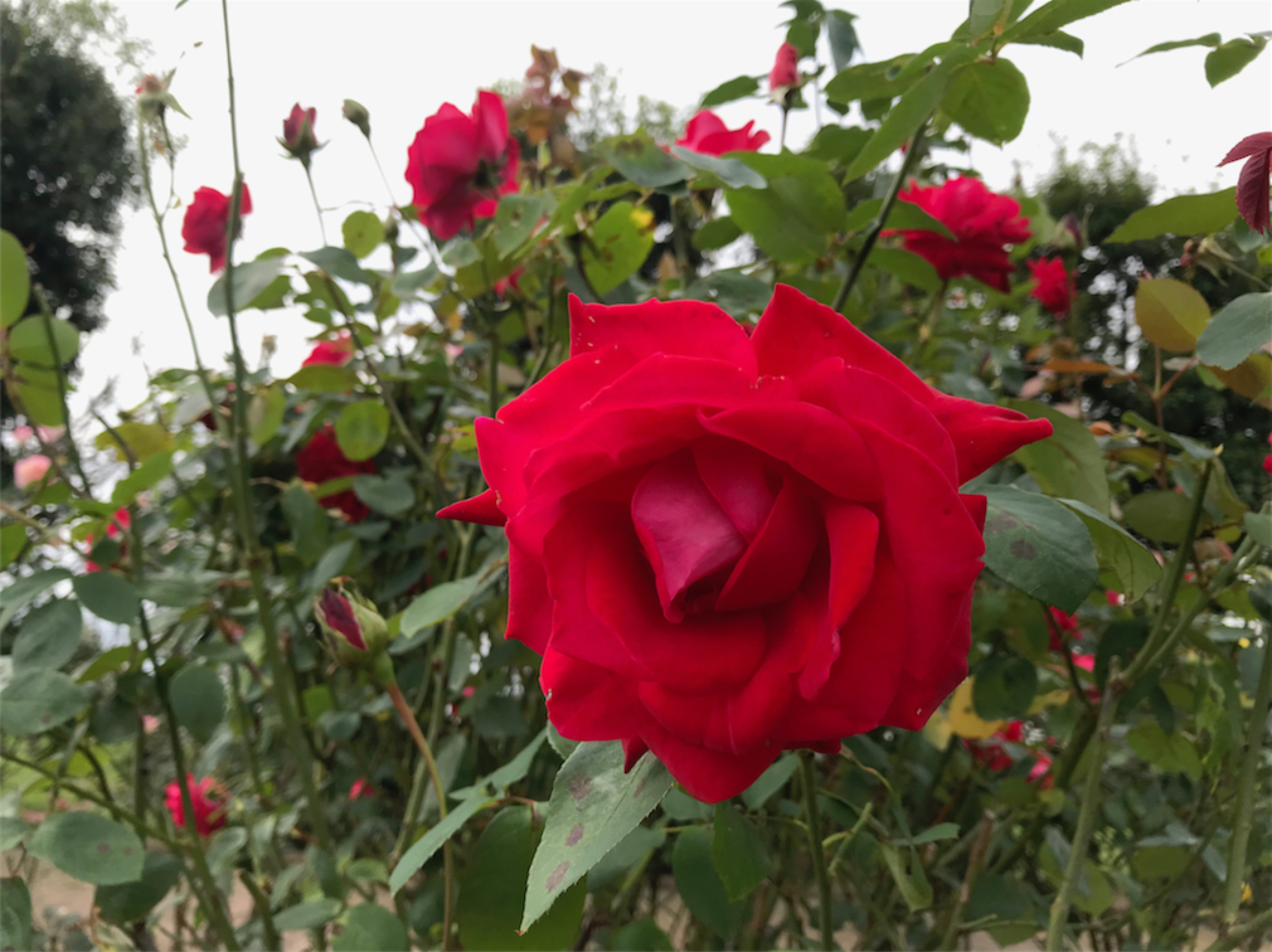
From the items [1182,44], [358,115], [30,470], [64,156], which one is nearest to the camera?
[1182,44]

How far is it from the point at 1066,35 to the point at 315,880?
0.66 m

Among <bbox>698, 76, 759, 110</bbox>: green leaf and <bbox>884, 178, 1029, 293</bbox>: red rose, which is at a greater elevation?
<bbox>698, 76, 759, 110</bbox>: green leaf

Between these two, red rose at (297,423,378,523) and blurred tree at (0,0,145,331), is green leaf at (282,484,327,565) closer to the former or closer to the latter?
red rose at (297,423,378,523)

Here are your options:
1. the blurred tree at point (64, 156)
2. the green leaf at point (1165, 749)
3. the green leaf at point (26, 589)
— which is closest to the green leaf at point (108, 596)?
the green leaf at point (26, 589)

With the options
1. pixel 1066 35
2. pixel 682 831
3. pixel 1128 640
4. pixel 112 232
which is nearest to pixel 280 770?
pixel 682 831

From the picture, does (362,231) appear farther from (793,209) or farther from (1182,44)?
(1182,44)

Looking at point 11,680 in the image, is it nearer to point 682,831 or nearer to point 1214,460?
point 682,831

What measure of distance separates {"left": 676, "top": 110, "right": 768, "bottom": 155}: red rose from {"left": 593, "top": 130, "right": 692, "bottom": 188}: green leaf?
0.36 ft

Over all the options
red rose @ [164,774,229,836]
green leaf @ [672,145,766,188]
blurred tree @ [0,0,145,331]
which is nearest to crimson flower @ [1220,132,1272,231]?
green leaf @ [672,145,766,188]

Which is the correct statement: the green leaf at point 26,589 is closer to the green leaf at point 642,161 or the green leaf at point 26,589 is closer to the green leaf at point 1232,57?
the green leaf at point 642,161

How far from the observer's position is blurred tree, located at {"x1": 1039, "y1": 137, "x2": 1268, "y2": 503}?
0.42 metres

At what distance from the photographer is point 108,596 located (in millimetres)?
388

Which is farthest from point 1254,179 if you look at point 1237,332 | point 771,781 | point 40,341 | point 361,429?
point 40,341

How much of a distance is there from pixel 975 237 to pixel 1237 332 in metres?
0.23
